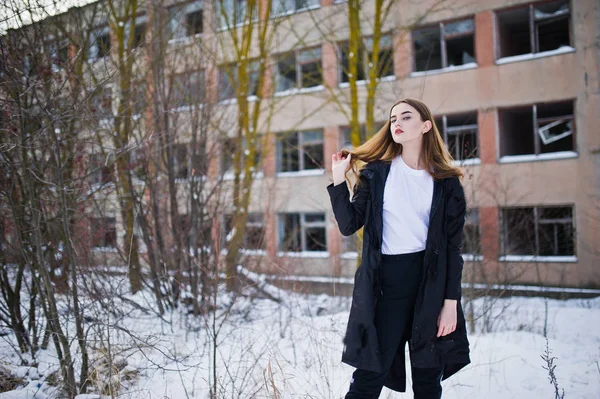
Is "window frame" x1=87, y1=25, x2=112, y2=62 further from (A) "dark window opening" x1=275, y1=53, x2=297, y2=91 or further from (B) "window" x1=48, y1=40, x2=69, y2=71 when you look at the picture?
(A) "dark window opening" x1=275, y1=53, x2=297, y2=91

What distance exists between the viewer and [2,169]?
3883mm

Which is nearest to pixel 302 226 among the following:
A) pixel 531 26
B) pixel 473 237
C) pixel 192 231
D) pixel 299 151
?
pixel 299 151

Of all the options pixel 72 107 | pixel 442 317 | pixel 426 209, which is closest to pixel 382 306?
pixel 442 317

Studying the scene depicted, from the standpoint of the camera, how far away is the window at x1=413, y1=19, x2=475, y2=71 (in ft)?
48.0

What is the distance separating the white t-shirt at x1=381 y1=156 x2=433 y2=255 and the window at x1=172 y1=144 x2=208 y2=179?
4.69 meters

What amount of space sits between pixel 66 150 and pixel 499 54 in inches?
534

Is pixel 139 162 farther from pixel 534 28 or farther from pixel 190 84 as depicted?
pixel 534 28

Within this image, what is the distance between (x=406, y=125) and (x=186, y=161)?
487 centimetres

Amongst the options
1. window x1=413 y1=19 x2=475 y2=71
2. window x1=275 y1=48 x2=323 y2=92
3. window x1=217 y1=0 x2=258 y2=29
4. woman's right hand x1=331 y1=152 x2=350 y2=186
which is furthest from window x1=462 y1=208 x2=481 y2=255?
window x1=275 y1=48 x2=323 y2=92

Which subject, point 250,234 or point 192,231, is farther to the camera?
point 250,234

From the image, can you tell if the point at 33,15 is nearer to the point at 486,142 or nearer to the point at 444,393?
the point at 444,393

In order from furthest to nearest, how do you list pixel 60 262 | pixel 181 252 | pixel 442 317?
pixel 181 252 < pixel 60 262 < pixel 442 317

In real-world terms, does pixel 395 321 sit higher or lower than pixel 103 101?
lower

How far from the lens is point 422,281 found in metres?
2.38
